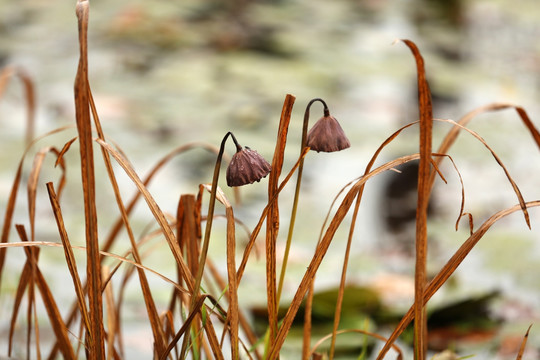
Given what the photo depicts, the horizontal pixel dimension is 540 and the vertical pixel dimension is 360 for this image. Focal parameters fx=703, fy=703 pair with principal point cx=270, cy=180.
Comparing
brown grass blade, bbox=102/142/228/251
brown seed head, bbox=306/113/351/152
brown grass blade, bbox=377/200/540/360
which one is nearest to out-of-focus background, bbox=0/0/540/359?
brown grass blade, bbox=102/142/228/251

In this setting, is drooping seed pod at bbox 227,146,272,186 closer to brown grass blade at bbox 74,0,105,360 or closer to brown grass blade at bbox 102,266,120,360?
brown grass blade at bbox 74,0,105,360

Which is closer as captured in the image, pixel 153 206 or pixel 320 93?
pixel 153 206

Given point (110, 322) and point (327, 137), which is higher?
point (327, 137)

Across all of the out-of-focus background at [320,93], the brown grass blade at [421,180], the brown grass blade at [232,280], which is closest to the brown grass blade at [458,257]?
the brown grass blade at [421,180]

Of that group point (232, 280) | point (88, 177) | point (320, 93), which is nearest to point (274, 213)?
point (232, 280)

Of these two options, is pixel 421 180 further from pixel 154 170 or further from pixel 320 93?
pixel 320 93

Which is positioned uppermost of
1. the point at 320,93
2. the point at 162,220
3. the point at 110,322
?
the point at 320,93

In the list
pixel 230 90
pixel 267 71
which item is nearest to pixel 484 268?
pixel 230 90

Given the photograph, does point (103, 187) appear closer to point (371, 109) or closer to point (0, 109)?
point (0, 109)
